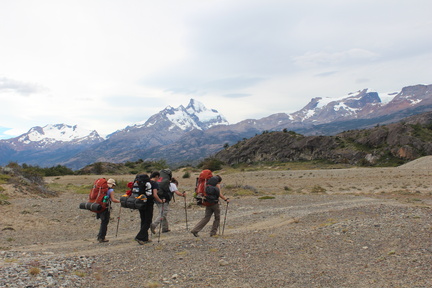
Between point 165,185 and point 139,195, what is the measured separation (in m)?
1.58

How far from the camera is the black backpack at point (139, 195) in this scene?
12258 millimetres

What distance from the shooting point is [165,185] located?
13.9 metres

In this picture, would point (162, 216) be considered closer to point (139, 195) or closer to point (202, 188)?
point (139, 195)

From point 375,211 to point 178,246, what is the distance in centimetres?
1023

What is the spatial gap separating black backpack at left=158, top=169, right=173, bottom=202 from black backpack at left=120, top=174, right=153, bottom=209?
1.07 meters

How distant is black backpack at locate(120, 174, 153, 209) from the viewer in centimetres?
1226

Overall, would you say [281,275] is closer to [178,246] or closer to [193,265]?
[193,265]

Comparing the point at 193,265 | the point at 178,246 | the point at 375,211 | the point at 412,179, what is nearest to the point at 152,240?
the point at 178,246

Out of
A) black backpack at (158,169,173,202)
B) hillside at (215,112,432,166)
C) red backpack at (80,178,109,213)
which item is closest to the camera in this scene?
red backpack at (80,178,109,213)

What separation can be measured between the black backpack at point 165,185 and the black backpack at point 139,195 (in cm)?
107

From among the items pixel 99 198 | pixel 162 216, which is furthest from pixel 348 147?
pixel 99 198

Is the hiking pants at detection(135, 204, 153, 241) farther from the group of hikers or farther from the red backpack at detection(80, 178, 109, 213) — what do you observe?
the red backpack at detection(80, 178, 109, 213)

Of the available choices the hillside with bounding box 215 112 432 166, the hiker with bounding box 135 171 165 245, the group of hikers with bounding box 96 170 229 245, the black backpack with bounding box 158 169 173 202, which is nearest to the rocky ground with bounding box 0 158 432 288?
the hiker with bounding box 135 171 165 245

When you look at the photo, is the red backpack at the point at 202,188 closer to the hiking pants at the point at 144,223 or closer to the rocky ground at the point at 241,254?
the rocky ground at the point at 241,254
